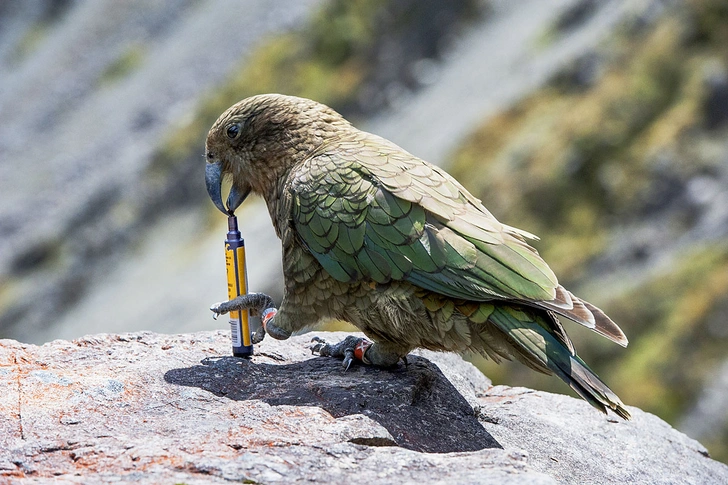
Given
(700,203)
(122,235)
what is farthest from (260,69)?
(700,203)

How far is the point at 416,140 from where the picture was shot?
34.5m

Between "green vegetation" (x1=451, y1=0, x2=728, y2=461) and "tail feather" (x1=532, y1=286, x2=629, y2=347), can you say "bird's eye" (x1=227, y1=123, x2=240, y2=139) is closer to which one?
"tail feather" (x1=532, y1=286, x2=629, y2=347)

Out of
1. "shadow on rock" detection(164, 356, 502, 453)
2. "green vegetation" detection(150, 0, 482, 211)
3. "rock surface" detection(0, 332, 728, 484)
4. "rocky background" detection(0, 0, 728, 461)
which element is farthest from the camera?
"green vegetation" detection(150, 0, 482, 211)

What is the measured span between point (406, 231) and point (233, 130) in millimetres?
2352

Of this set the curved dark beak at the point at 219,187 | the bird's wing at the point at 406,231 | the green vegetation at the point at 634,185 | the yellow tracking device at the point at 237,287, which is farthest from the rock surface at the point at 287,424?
the green vegetation at the point at 634,185

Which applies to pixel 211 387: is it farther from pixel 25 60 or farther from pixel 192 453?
pixel 25 60

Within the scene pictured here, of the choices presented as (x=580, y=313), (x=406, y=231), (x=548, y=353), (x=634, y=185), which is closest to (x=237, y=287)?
(x=406, y=231)

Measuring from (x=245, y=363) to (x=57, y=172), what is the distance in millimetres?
42083

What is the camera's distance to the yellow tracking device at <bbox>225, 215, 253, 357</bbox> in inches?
313

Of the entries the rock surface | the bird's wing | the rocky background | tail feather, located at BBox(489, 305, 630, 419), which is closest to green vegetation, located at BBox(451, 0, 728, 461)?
the rocky background

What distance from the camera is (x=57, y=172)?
1829 inches

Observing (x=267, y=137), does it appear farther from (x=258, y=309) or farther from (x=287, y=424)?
(x=287, y=424)

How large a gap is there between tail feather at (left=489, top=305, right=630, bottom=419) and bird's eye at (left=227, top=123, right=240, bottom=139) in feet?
10.8

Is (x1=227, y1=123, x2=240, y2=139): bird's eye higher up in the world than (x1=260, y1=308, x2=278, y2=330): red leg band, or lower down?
higher up
